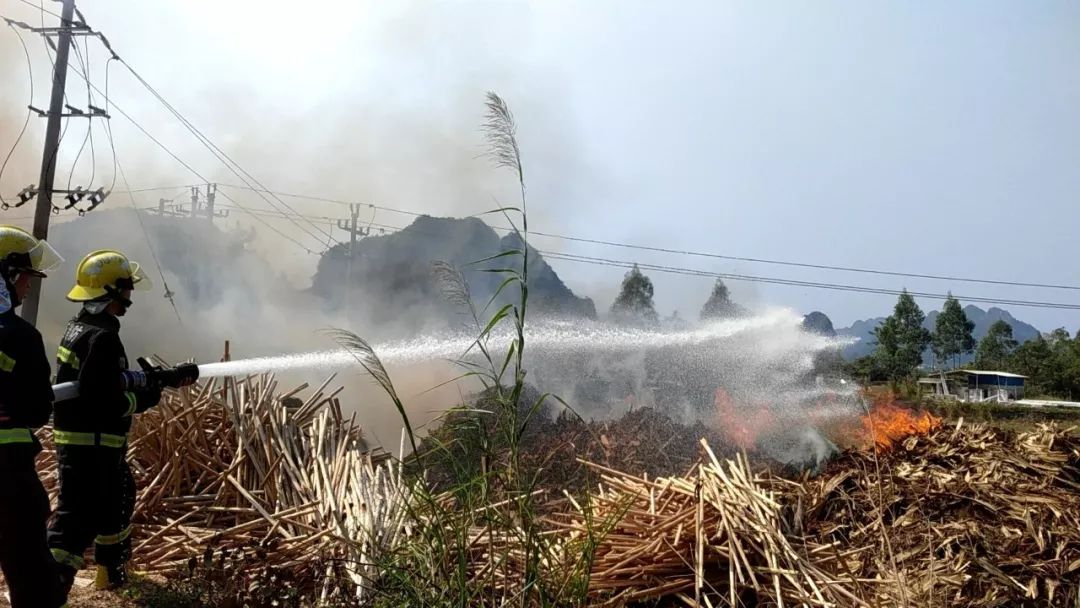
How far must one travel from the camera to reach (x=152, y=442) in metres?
7.68

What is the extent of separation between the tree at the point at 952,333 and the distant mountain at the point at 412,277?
34.2 metres

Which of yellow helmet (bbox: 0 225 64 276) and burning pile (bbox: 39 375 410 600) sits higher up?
yellow helmet (bbox: 0 225 64 276)

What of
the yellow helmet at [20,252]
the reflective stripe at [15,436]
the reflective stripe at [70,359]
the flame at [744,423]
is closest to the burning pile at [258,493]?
the reflective stripe at [15,436]

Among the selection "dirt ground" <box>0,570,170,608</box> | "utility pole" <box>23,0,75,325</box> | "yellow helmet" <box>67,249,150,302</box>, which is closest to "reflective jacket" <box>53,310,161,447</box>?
"yellow helmet" <box>67,249,150,302</box>

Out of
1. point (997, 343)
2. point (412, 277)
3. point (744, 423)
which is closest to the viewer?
point (744, 423)

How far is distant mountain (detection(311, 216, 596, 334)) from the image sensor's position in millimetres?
33531

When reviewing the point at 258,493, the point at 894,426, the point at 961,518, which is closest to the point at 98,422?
the point at 258,493

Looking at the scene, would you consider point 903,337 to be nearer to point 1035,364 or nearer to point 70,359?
point 1035,364

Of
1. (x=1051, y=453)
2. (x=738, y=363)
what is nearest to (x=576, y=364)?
(x=738, y=363)

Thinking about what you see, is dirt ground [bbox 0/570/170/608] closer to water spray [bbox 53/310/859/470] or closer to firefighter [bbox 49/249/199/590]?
firefighter [bbox 49/249/199/590]

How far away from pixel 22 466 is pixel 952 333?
66.7 meters

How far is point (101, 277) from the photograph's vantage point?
5.41 m

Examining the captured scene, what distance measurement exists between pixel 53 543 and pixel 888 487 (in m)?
6.77

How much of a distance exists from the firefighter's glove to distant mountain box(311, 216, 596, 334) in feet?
62.8
